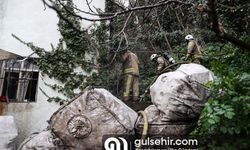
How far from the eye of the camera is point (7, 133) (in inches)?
231

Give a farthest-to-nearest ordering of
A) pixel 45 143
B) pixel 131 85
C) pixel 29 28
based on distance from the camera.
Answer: pixel 29 28
pixel 131 85
pixel 45 143

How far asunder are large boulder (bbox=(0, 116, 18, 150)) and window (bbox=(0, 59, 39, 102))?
1979 mm

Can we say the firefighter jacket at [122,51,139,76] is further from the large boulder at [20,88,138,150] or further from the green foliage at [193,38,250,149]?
the green foliage at [193,38,250,149]

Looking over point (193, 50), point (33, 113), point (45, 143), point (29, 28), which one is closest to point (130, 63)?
point (193, 50)

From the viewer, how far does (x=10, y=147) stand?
584 cm

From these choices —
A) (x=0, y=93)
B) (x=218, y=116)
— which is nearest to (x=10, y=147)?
(x=0, y=93)

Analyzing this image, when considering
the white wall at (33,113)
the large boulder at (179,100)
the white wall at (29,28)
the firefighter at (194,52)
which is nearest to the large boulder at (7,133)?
the white wall at (33,113)

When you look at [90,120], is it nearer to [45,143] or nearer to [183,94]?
[45,143]

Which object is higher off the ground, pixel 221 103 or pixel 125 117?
pixel 221 103

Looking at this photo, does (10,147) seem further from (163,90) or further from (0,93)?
(163,90)

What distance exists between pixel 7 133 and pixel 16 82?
2.43 m

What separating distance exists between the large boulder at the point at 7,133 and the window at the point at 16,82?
198 centimetres

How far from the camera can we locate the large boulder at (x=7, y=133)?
574 cm

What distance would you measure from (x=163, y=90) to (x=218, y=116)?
1239 mm
